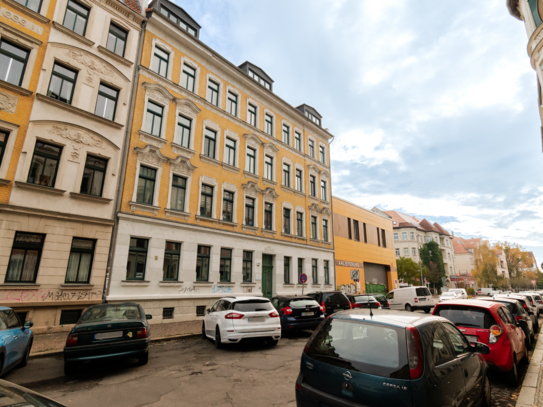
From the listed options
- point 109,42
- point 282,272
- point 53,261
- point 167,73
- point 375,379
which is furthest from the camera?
point 282,272

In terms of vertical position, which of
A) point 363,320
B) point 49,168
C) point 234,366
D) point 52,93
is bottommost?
point 234,366

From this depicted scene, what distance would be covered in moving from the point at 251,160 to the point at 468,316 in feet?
54.2

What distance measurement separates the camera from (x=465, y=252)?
94.6 meters

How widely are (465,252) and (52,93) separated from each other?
110 meters

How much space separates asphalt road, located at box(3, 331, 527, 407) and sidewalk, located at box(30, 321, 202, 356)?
0.74 meters

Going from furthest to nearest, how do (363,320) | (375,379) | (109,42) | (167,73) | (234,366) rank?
(167,73), (109,42), (234,366), (363,320), (375,379)

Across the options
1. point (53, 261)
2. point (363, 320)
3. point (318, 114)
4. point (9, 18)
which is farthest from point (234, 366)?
point (318, 114)

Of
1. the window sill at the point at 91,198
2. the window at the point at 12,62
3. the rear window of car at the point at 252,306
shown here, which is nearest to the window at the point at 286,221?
the window sill at the point at 91,198

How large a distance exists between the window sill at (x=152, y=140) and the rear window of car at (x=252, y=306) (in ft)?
33.0

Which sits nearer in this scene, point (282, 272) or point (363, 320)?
point (363, 320)

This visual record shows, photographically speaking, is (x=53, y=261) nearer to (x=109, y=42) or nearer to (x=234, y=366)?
(x=234, y=366)

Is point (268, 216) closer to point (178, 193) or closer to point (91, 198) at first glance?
point (178, 193)

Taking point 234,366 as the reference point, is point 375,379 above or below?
above

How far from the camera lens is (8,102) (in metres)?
11.4
